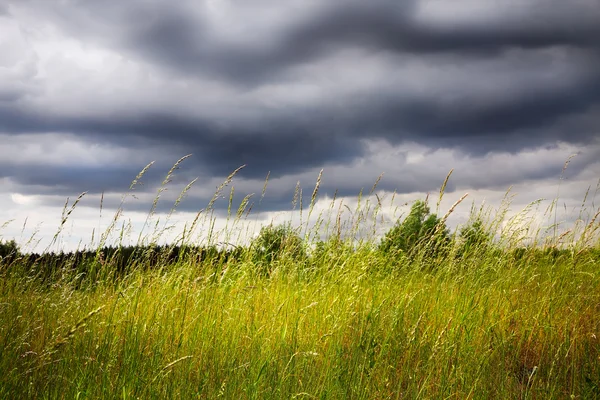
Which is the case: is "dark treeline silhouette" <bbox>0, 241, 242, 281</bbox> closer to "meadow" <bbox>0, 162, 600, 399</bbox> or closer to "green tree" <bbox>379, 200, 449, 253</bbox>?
"meadow" <bbox>0, 162, 600, 399</bbox>

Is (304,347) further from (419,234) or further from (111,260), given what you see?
(419,234)

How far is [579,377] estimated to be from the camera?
3.31 m

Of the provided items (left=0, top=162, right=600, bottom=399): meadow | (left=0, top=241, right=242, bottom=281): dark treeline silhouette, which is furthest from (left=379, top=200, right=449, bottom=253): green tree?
(left=0, top=241, right=242, bottom=281): dark treeline silhouette

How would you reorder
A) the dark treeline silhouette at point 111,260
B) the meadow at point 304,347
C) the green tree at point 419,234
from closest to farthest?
the meadow at point 304,347
the dark treeline silhouette at point 111,260
the green tree at point 419,234

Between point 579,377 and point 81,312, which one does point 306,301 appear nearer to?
point 81,312

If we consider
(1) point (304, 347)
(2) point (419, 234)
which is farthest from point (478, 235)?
(1) point (304, 347)

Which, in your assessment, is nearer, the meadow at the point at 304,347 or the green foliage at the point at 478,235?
the meadow at the point at 304,347

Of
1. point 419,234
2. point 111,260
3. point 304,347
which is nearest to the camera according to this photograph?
point 304,347

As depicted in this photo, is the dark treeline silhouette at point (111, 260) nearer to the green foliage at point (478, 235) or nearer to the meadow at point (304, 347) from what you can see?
the meadow at point (304, 347)

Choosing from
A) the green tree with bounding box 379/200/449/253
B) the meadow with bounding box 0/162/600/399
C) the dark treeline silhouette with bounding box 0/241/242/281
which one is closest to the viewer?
the meadow with bounding box 0/162/600/399

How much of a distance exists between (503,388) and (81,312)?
115 inches

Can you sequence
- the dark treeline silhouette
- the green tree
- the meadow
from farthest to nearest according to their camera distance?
the green tree < the dark treeline silhouette < the meadow

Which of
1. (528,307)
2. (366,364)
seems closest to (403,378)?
(366,364)

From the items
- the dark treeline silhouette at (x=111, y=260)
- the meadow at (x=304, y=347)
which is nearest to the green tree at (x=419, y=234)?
the meadow at (x=304, y=347)
